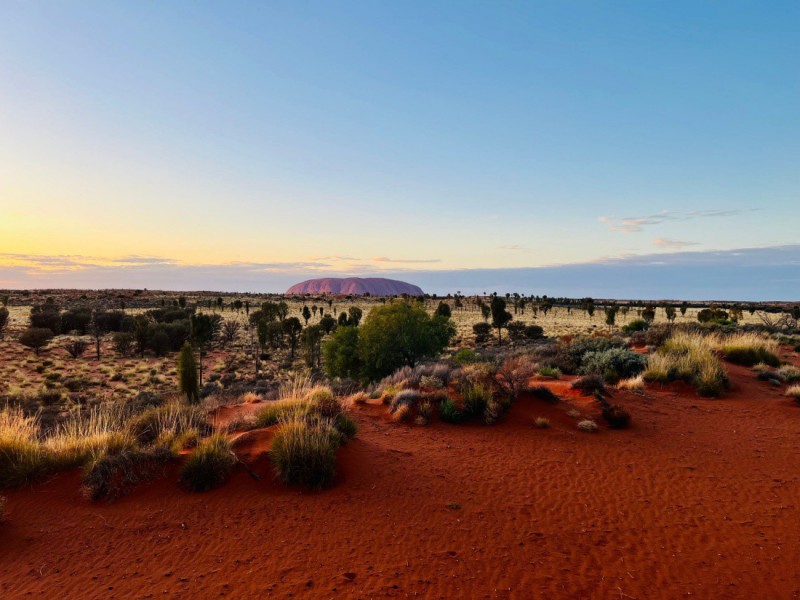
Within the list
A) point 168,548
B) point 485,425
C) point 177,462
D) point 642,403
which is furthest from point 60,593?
point 642,403

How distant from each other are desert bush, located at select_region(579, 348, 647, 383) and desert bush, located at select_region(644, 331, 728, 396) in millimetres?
447

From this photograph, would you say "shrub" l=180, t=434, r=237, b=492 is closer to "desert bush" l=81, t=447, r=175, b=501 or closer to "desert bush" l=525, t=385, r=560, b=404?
"desert bush" l=81, t=447, r=175, b=501

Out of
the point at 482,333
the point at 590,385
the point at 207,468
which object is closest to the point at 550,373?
the point at 590,385

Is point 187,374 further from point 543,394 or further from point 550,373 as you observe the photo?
point 543,394

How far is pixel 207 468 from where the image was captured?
776 cm

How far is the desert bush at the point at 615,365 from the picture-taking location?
1706 centimetres

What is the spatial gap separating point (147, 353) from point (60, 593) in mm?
49193

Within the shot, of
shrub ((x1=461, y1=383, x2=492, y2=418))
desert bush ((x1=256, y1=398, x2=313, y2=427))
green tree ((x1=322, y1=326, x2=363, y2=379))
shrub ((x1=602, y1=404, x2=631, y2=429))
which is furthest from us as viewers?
green tree ((x1=322, y1=326, x2=363, y2=379))

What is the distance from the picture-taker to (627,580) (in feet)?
17.9

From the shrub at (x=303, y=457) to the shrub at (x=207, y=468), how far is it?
32.4 inches

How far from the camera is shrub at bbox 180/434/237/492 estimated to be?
7.66 metres

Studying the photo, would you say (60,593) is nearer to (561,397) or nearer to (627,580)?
(627,580)

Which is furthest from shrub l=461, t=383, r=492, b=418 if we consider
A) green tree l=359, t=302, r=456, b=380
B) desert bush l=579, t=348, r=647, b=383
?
green tree l=359, t=302, r=456, b=380

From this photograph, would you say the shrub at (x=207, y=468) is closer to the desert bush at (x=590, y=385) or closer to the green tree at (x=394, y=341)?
the desert bush at (x=590, y=385)
